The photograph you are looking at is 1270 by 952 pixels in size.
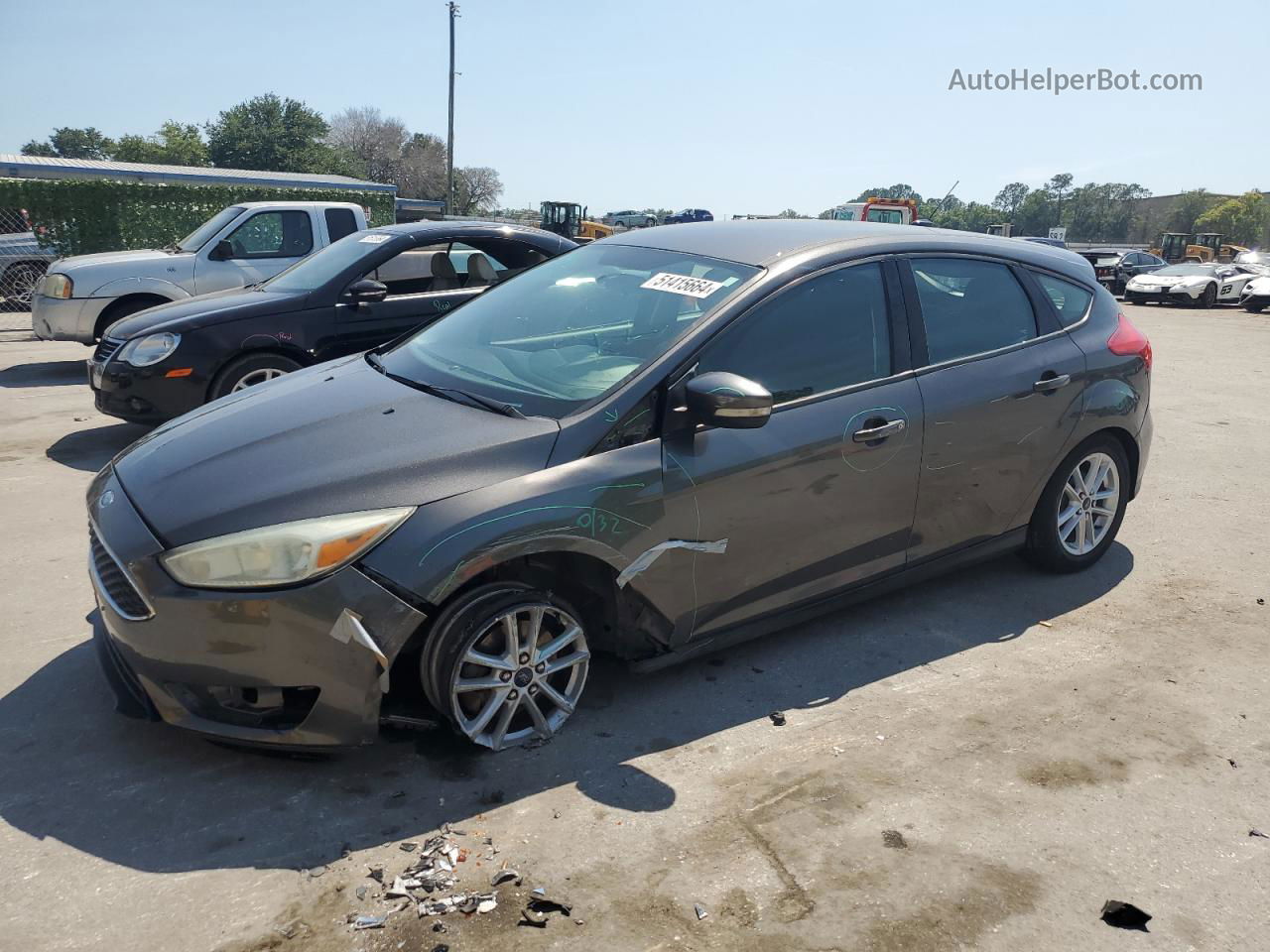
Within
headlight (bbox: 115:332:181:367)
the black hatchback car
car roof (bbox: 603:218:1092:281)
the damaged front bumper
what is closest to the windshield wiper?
the black hatchback car

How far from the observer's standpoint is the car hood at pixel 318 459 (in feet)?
9.81

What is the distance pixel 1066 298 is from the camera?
189 inches

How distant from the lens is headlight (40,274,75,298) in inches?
388

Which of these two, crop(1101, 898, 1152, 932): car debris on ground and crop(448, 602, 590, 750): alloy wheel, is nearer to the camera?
crop(1101, 898, 1152, 932): car debris on ground

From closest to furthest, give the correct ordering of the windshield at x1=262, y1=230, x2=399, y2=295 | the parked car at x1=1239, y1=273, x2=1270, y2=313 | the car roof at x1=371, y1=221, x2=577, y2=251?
the windshield at x1=262, y1=230, x2=399, y2=295
the car roof at x1=371, y1=221, x2=577, y2=251
the parked car at x1=1239, y1=273, x2=1270, y2=313

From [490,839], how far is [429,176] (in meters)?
74.4

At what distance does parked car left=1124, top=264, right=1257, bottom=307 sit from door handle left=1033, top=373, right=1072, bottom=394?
2491cm

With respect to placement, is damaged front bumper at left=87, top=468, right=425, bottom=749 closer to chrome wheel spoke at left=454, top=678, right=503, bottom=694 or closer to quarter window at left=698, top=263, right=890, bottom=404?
chrome wheel spoke at left=454, top=678, right=503, bottom=694

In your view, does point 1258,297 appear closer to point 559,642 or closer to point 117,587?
point 559,642

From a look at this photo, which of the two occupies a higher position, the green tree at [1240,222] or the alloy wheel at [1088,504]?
the green tree at [1240,222]

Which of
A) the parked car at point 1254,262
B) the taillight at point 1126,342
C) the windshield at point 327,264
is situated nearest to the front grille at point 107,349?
the windshield at point 327,264

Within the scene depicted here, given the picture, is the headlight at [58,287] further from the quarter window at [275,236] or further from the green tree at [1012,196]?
the green tree at [1012,196]

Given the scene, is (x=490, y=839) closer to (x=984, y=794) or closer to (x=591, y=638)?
(x=591, y=638)

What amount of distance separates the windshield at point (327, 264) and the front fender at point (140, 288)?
2916 mm
